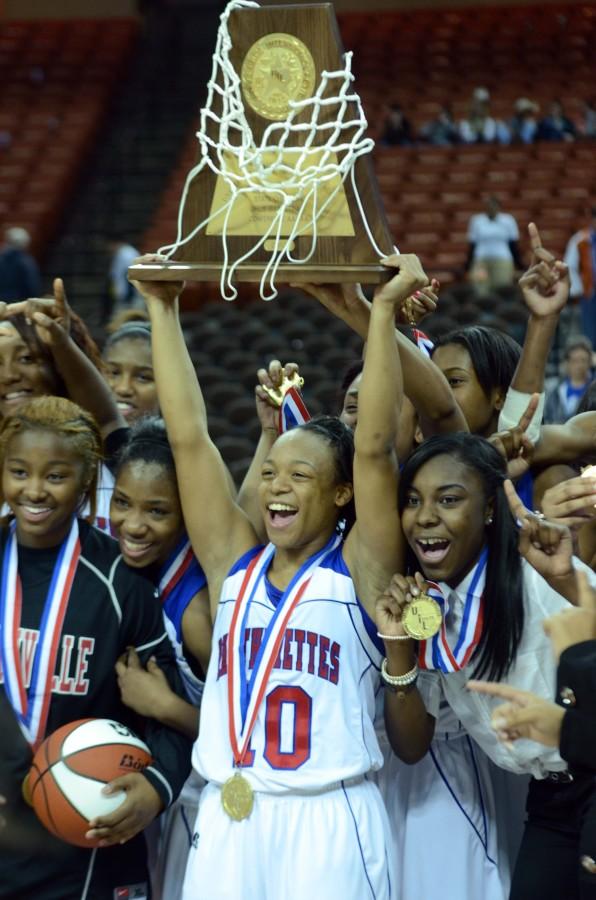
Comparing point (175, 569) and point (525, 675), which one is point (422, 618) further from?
point (175, 569)

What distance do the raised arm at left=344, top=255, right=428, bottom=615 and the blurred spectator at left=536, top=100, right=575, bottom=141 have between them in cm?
1307

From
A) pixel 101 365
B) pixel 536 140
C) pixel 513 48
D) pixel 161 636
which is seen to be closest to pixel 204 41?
pixel 513 48

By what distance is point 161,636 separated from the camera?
11.4 ft

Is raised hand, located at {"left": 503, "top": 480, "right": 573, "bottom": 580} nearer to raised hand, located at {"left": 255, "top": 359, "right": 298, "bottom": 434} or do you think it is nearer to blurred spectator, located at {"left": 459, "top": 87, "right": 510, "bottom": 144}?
raised hand, located at {"left": 255, "top": 359, "right": 298, "bottom": 434}

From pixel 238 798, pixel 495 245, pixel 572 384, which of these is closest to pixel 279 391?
pixel 238 798

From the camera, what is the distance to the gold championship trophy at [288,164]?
3.10 meters

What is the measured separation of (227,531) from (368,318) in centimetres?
68

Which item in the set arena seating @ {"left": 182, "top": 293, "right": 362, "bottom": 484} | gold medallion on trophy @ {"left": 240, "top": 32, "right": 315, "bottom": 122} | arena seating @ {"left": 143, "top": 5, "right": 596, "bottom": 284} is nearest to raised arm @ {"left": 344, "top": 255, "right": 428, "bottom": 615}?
gold medallion on trophy @ {"left": 240, "top": 32, "right": 315, "bottom": 122}

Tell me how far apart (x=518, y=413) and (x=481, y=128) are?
12.8m

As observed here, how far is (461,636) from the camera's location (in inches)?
123

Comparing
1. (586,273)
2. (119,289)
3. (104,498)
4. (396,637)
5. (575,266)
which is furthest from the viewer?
(119,289)

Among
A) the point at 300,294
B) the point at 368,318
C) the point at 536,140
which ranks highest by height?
the point at 368,318

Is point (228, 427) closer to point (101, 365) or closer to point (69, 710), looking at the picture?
point (101, 365)

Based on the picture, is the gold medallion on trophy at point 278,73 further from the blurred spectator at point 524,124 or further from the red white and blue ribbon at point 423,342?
the blurred spectator at point 524,124
